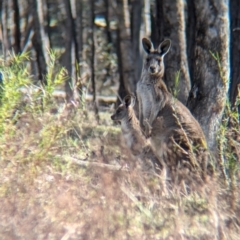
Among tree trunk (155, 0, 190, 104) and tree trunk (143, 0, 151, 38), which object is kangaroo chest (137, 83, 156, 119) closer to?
tree trunk (155, 0, 190, 104)

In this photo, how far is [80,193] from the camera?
6262 mm

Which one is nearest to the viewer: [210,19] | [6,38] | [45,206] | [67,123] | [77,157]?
[45,206]

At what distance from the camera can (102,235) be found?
568cm

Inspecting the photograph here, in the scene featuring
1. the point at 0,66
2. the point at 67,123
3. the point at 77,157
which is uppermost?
the point at 0,66

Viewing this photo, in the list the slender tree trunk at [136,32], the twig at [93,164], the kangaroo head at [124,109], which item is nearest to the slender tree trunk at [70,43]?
the slender tree trunk at [136,32]

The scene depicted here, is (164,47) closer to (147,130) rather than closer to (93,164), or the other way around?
(147,130)

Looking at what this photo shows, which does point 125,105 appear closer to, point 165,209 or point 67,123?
point 67,123

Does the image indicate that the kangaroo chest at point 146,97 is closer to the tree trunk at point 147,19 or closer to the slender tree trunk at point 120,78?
the slender tree trunk at point 120,78

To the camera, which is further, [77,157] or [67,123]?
[77,157]

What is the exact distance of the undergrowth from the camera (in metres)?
5.83

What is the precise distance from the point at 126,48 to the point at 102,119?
2.77ft

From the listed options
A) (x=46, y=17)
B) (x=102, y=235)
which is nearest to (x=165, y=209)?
(x=102, y=235)

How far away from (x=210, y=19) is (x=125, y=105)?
3.93 feet

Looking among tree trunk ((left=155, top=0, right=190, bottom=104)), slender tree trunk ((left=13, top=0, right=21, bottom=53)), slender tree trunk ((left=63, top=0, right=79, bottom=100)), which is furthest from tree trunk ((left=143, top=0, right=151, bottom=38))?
slender tree trunk ((left=13, top=0, right=21, bottom=53))
